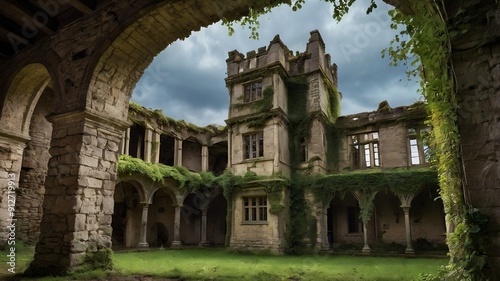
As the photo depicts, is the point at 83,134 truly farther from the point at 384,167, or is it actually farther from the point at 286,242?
the point at 384,167

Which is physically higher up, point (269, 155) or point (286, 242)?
point (269, 155)

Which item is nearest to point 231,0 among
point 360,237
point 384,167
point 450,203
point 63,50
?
point 63,50

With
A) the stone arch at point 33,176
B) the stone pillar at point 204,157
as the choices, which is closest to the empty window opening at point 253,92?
the stone pillar at point 204,157

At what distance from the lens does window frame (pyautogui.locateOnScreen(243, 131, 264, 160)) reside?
17094 mm

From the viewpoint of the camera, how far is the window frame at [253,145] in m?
17.1

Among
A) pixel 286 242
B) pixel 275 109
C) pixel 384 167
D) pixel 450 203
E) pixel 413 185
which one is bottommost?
pixel 286 242

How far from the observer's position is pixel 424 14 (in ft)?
11.2

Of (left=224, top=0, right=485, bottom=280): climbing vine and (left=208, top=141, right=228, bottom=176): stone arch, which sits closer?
(left=224, top=0, right=485, bottom=280): climbing vine

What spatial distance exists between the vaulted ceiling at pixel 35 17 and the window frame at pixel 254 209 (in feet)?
37.2

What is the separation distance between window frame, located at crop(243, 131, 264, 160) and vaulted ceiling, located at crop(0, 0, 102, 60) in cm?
1107

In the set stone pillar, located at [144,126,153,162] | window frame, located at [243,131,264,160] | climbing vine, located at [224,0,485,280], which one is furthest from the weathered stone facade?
stone pillar, located at [144,126,153,162]

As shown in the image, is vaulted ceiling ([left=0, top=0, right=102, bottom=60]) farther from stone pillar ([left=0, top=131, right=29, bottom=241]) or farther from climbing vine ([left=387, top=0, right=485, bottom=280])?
climbing vine ([left=387, top=0, right=485, bottom=280])

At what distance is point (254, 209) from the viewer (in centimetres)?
1642

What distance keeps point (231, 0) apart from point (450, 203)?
15.3 ft
